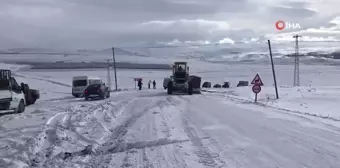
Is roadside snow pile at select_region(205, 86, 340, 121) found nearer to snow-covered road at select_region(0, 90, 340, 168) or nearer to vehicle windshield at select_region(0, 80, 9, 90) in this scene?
snow-covered road at select_region(0, 90, 340, 168)

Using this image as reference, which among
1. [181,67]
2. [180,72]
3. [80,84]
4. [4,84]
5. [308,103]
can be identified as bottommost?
[308,103]

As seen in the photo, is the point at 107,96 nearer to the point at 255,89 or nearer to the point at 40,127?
the point at 255,89

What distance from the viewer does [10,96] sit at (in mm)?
21656

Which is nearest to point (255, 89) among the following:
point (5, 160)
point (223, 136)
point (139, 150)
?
point (223, 136)

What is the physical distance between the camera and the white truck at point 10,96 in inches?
827

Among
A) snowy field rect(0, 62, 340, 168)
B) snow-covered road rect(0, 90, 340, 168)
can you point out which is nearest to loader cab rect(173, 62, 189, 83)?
snowy field rect(0, 62, 340, 168)

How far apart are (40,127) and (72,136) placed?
2673mm

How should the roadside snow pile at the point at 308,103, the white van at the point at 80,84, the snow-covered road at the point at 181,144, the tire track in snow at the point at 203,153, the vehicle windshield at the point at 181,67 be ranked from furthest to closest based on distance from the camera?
the vehicle windshield at the point at 181,67 → the white van at the point at 80,84 → the roadside snow pile at the point at 308,103 → the snow-covered road at the point at 181,144 → the tire track in snow at the point at 203,153

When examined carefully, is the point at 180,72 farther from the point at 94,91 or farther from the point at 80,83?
the point at 94,91

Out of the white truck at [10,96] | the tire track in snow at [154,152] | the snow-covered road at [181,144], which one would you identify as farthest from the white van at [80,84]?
the tire track in snow at [154,152]

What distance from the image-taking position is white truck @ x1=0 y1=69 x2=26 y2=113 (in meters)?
21.0

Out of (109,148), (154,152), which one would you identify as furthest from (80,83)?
(154,152)

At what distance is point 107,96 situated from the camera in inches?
1608

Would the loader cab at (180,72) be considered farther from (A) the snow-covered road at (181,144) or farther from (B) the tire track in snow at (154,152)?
(B) the tire track in snow at (154,152)
